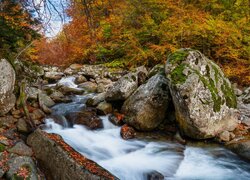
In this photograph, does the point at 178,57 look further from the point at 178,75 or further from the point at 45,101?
the point at 45,101

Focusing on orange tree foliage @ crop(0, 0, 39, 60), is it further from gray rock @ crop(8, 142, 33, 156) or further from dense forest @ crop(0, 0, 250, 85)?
gray rock @ crop(8, 142, 33, 156)

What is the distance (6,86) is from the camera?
6.83 m

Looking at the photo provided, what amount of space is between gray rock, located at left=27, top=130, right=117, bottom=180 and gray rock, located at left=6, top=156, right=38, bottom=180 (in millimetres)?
267

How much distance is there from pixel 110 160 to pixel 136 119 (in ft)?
5.15

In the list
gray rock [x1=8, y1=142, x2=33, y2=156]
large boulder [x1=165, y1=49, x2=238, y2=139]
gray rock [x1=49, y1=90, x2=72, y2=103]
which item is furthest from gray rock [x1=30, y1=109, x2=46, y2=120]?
large boulder [x1=165, y1=49, x2=238, y2=139]

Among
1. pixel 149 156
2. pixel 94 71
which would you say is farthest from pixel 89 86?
pixel 149 156

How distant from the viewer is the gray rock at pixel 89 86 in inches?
469

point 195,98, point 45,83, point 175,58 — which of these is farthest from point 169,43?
point 45,83

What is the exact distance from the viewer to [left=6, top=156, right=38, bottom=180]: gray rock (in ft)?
16.2

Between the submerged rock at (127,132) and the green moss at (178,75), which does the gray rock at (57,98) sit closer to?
the submerged rock at (127,132)

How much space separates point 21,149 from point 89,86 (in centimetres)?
686

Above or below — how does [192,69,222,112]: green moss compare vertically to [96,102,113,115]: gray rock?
above

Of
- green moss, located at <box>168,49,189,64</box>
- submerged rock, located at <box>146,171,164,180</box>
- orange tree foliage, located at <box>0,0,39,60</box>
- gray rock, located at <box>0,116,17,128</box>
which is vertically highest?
orange tree foliage, located at <box>0,0,39,60</box>

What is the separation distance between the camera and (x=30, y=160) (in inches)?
208
